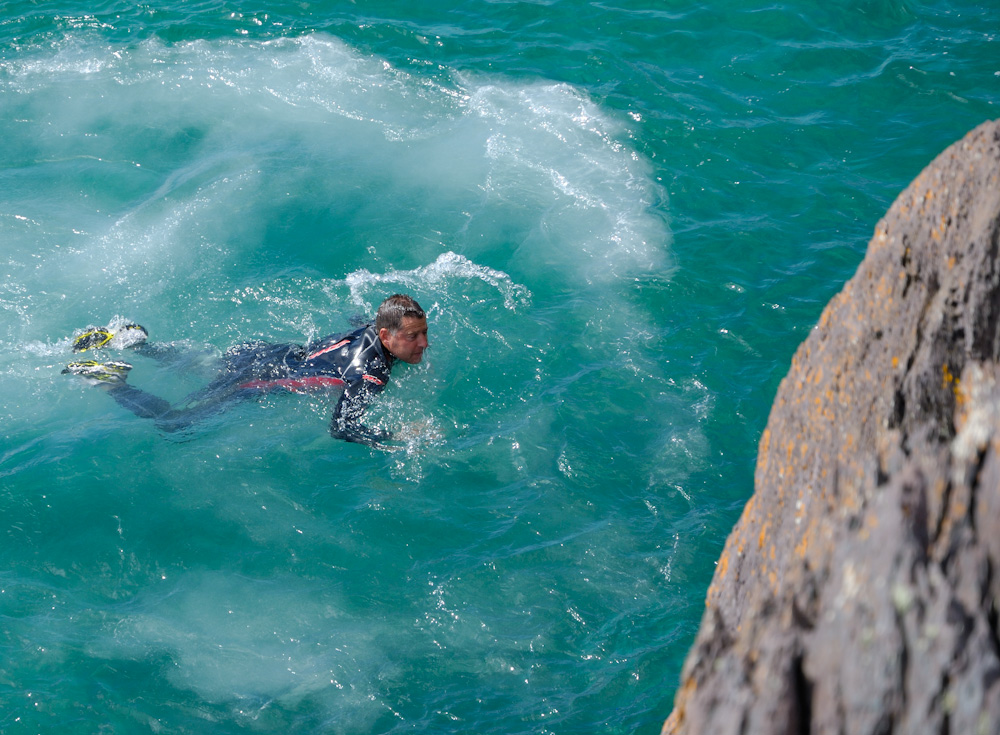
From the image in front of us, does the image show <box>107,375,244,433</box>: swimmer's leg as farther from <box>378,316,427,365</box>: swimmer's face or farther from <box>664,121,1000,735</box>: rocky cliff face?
<box>664,121,1000,735</box>: rocky cliff face

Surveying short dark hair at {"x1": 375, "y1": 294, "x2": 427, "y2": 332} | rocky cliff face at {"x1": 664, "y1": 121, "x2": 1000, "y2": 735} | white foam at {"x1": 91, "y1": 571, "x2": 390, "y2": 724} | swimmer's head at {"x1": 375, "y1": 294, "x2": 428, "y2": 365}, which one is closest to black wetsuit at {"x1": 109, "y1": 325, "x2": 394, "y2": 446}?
swimmer's head at {"x1": 375, "y1": 294, "x2": 428, "y2": 365}

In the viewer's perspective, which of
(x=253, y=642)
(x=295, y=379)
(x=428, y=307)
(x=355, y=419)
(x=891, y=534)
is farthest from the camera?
(x=428, y=307)

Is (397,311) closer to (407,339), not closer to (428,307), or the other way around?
(407,339)

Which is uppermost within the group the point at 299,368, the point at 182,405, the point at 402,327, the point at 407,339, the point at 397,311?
the point at 397,311

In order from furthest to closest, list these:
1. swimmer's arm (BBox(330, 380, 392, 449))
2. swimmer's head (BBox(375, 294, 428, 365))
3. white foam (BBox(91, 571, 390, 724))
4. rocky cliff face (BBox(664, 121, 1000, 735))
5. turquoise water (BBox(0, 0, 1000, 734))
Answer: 1. swimmer's head (BBox(375, 294, 428, 365))
2. swimmer's arm (BBox(330, 380, 392, 449))
3. turquoise water (BBox(0, 0, 1000, 734))
4. white foam (BBox(91, 571, 390, 724))
5. rocky cliff face (BBox(664, 121, 1000, 735))

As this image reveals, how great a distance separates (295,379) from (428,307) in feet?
5.57

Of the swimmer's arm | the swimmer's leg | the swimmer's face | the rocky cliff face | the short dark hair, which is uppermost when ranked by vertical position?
the rocky cliff face

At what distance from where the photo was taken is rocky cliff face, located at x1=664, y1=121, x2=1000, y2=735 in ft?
4.99

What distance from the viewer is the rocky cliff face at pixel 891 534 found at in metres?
1.52

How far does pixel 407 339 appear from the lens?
6.66 metres

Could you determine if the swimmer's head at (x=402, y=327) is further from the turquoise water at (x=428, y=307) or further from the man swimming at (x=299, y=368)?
the turquoise water at (x=428, y=307)

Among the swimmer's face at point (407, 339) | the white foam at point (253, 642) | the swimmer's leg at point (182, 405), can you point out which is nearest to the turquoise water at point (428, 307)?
the white foam at point (253, 642)

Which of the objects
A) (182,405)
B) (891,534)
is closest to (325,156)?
(182,405)

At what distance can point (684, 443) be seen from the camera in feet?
21.9
